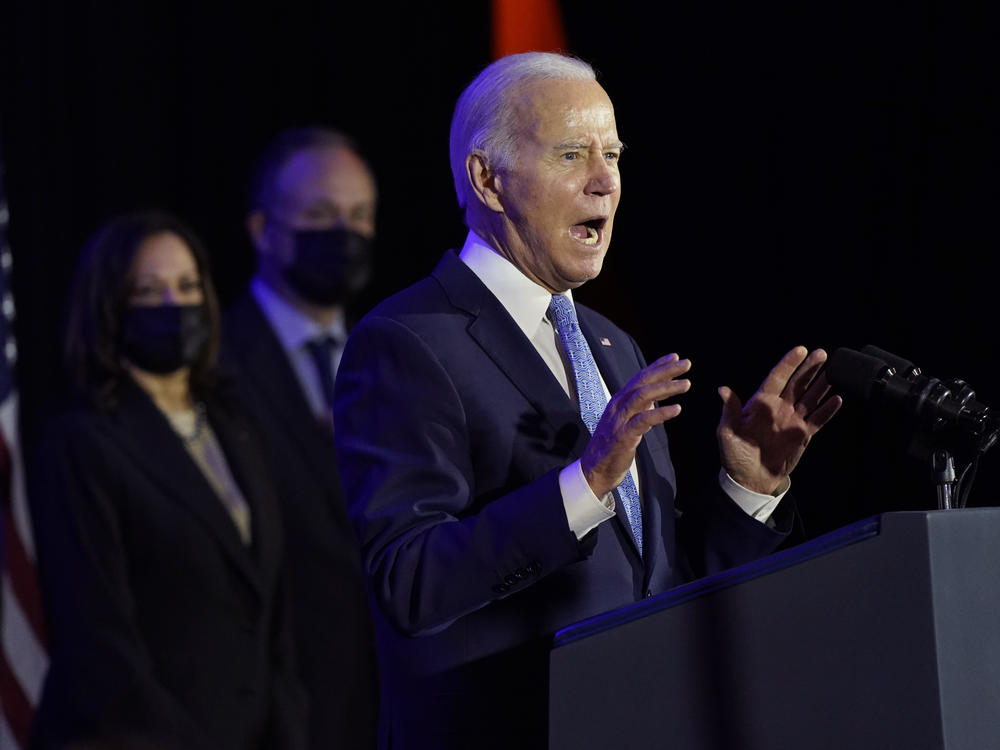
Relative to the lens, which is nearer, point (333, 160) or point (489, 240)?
point (489, 240)

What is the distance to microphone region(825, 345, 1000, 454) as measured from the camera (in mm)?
1604

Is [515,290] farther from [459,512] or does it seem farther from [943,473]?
[943,473]

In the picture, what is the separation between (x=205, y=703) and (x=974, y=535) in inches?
91.1

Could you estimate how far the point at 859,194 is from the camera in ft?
12.7

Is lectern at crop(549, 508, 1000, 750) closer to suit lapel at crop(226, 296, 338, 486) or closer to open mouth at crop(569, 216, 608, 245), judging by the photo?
open mouth at crop(569, 216, 608, 245)

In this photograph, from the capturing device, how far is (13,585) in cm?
391

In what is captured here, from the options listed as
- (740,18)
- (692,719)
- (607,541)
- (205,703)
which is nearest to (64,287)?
(205,703)

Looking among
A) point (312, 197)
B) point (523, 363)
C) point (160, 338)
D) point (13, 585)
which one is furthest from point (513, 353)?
point (312, 197)

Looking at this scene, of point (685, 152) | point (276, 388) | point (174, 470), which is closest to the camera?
point (174, 470)

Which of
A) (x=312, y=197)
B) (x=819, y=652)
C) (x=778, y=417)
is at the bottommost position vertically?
(x=819, y=652)

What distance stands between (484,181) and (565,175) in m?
0.13

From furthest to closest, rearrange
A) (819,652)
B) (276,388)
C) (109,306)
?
(276,388), (109,306), (819,652)

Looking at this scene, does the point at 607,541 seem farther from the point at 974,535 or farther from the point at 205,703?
the point at 205,703

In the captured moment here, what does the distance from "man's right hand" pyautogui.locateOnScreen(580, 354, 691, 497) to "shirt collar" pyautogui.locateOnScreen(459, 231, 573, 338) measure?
1.31 ft
